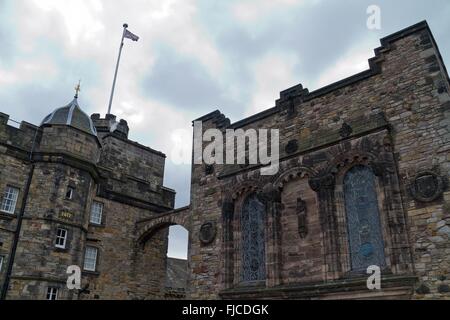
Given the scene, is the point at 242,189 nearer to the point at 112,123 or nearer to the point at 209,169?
the point at 209,169

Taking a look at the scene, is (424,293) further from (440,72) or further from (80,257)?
(80,257)

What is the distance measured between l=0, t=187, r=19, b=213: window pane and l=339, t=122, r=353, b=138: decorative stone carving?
11967mm

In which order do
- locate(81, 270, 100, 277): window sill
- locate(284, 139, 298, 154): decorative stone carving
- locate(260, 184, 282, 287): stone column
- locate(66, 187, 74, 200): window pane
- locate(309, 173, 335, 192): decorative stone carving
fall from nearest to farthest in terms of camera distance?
locate(309, 173, 335, 192): decorative stone carving < locate(260, 184, 282, 287): stone column < locate(284, 139, 298, 154): decorative stone carving < locate(66, 187, 74, 200): window pane < locate(81, 270, 100, 277): window sill

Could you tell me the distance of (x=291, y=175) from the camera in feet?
42.7

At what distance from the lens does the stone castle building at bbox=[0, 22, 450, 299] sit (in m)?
10.3

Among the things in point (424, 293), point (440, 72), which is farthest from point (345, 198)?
point (440, 72)

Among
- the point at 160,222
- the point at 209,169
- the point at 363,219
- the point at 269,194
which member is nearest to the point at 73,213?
the point at 160,222

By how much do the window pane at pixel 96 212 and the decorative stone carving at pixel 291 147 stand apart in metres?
9.43

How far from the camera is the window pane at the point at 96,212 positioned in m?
17.9

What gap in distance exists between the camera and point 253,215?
13.9 metres

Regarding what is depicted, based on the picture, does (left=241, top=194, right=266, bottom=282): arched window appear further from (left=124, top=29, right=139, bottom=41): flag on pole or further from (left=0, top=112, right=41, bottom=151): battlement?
(left=124, top=29, right=139, bottom=41): flag on pole

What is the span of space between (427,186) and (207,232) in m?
7.52

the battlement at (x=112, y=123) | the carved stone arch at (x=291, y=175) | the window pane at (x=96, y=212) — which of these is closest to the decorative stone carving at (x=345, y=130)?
the carved stone arch at (x=291, y=175)

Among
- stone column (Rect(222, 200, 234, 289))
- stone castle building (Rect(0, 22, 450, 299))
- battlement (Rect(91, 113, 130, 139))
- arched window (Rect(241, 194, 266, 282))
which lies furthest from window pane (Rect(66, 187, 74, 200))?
arched window (Rect(241, 194, 266, 282))
